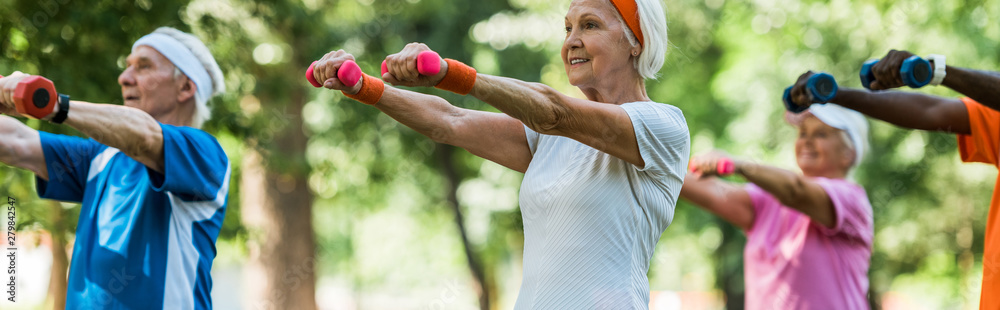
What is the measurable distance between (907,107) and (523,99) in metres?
2.15

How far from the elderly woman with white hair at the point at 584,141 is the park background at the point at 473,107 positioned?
12.3 ft

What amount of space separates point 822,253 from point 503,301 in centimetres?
2472

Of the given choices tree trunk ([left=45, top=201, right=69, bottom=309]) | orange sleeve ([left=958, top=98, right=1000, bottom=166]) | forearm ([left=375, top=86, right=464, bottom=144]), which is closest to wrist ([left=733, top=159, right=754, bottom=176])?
orange sleeve ([left=958, top=98, right=1000, bottom=166])

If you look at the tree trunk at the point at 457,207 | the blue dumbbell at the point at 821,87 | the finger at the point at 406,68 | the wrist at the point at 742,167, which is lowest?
the tree trunk at the point at 457,207

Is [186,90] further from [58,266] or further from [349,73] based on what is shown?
[58,266]

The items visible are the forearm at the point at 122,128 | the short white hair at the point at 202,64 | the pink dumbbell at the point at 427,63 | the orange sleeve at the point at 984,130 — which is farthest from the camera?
the short white hair at the point at 202,64

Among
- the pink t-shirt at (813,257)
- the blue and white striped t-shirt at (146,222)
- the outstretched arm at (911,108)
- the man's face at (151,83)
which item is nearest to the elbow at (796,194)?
the pink t-shirt at (813,257)

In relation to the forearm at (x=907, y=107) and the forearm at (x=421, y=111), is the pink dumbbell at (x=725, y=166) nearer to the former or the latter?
the forearm at (x=907, y=107)

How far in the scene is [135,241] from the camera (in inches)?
132

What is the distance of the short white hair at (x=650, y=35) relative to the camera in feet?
9.09

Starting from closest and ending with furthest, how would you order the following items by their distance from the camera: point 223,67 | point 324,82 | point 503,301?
point 324,82 → point 223,67 → point 503,301

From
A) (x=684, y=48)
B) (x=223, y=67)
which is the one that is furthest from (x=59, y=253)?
(x=684, y=48)

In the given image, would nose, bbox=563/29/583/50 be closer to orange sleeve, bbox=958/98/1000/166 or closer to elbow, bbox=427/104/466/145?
elbow, bbox=427/104/466/145

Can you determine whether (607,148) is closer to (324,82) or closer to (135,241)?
(324,82)
